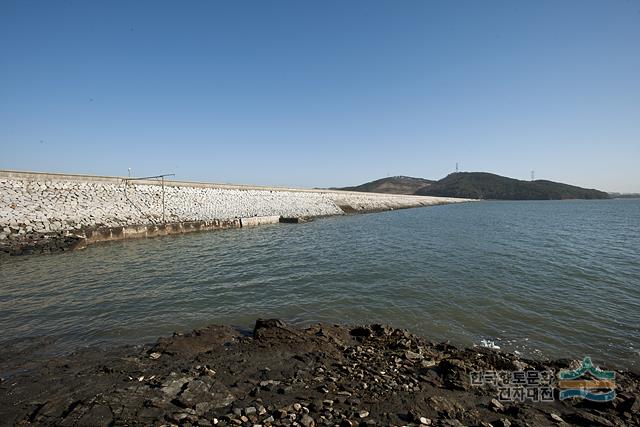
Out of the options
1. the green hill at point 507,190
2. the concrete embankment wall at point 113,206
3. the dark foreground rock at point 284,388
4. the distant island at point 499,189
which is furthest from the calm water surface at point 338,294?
the green hill at point 507,190

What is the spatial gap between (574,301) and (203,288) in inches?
554

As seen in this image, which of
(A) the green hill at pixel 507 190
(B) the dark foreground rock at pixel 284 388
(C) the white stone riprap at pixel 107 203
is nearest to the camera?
(B) the dark foreground rock at pixel 284 388

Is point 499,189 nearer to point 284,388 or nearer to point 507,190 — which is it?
point 507,190

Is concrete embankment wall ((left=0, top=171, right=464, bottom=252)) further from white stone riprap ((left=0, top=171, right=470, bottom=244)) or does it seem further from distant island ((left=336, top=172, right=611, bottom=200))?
distant island ((left=336, top=172, right=611, bottom=200))

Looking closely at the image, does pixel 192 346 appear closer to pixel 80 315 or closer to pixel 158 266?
pixel 80 315

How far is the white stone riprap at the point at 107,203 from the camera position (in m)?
20.6

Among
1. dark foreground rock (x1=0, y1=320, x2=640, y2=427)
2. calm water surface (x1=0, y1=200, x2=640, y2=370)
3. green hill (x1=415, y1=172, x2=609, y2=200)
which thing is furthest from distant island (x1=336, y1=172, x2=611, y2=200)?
dark foreground rock (x1=0, y1=320, x2=640, y2=427)

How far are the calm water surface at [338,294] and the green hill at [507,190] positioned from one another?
174070 millimetres

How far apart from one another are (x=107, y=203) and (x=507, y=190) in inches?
7774

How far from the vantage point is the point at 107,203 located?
2598 cm

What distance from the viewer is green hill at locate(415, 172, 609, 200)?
16691cm

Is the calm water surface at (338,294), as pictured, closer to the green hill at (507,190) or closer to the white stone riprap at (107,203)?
the white stone riprap at (107,203)

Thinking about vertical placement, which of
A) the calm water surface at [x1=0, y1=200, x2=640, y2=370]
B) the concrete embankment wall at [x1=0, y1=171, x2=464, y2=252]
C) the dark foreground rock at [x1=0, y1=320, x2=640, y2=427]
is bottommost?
the calm water surface at [x1=0, y1=200, x2=640, y2=370]

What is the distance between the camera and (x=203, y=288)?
39.3 ft
